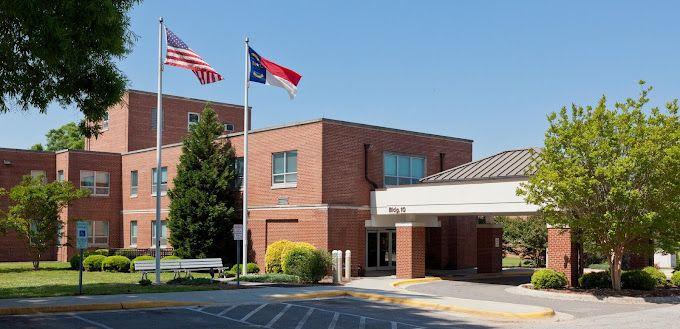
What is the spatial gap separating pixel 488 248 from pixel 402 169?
5.66m

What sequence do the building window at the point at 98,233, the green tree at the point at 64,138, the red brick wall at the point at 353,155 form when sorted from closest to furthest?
1. the red brick wall at the point at 353,155
2. the building window at the point at 98,233
3. the green tree at the point at 64,138

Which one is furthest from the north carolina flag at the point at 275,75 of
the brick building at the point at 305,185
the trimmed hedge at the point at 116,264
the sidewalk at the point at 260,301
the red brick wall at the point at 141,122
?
the red brick wall at the point at 141,122

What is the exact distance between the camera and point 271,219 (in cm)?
3494

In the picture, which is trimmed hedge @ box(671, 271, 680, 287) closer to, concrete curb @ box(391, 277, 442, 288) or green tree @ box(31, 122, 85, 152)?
concrete curb @ box(391, 277, 442, 288)

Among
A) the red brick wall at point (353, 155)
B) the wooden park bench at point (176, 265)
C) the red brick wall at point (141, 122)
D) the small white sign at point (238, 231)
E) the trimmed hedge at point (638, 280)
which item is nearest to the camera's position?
the trimmed hedge at point (638, 280)

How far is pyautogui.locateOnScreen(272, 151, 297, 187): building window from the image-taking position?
34344mm

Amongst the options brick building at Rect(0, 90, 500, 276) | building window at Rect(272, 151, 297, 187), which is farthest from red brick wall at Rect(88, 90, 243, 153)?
building window at Rect(272, 151, 297, 187)

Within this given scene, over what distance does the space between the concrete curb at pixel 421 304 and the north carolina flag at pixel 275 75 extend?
38.1 ft

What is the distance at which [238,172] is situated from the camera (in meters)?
37.7

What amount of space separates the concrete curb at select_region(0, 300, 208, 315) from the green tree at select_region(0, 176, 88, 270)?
2067cm

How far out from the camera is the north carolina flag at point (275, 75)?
32.4 m

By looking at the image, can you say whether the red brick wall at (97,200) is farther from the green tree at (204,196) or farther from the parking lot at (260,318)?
the parking lot at (260,318)

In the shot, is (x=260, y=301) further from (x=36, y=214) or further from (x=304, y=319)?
(x=36, y=214)

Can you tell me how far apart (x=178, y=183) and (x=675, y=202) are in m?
23.2
